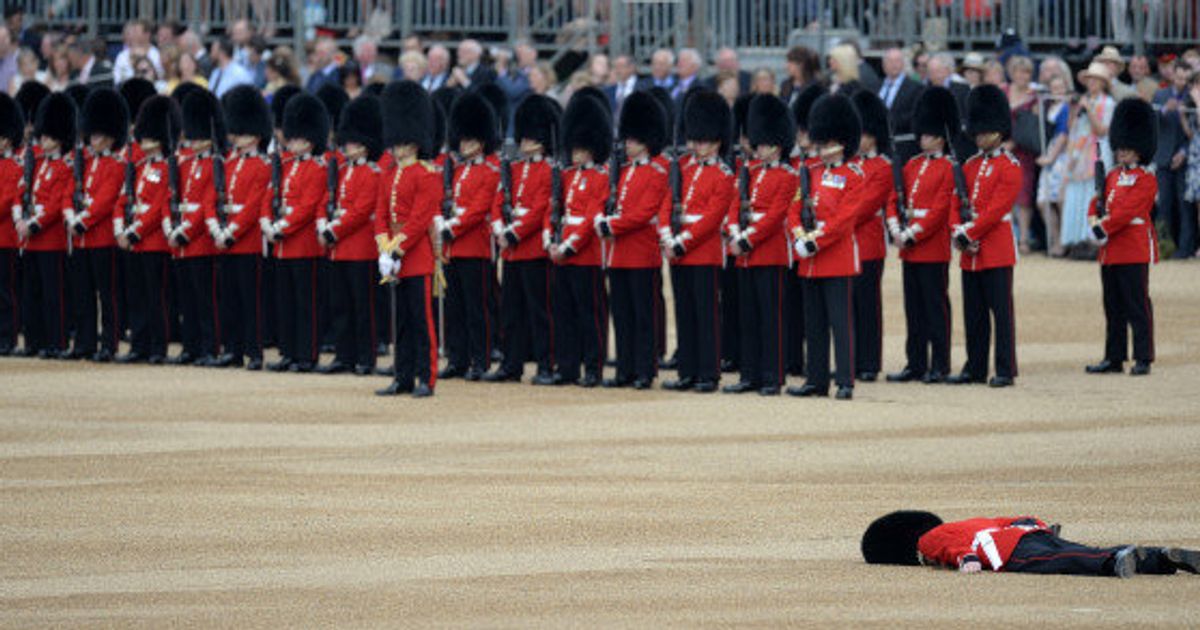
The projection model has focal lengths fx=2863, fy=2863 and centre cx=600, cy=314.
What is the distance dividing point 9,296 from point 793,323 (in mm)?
5337

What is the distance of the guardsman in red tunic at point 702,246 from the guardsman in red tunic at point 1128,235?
2207 mm

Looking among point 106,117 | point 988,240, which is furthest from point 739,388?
point 106,117

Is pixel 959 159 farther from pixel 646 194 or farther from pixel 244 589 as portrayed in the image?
pixel 244 589

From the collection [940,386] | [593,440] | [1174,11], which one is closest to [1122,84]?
[1174,11]

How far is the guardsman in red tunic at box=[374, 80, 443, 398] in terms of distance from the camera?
1516 cm

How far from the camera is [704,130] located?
51.7ft

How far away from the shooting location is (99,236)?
17766 mm

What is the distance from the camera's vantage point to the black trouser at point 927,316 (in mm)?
15953

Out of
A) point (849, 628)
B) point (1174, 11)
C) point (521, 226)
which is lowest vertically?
point (849, 628)

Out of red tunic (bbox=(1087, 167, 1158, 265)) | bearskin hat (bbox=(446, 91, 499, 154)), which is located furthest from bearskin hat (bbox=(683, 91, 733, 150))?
red tunic (bbox=(1087, 167, 1158, 265))

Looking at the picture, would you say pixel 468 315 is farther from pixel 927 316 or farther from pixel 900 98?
pixel 900 98

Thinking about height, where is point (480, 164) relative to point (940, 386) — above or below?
above

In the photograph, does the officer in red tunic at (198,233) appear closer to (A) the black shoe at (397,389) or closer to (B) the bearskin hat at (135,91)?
(B) the bearskin hat at (135,91)

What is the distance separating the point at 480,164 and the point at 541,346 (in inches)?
44.4
